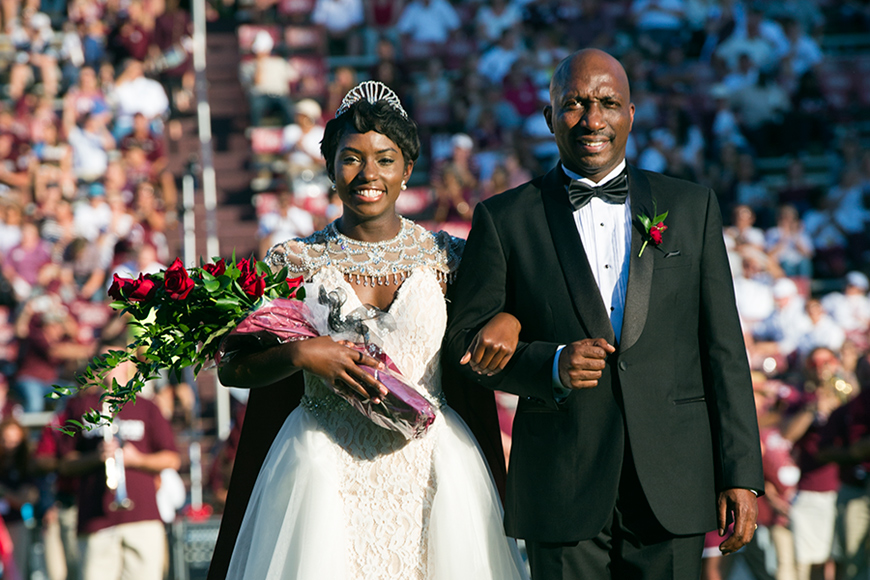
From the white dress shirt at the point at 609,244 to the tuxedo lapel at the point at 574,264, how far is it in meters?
0.02

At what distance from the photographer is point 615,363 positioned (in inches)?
127

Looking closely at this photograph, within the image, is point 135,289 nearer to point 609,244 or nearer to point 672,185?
point 609,244

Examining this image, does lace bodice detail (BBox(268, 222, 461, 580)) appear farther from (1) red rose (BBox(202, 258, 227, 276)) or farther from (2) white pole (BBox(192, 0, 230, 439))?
(2) white pole (BBox(192, 0, 230, 439))


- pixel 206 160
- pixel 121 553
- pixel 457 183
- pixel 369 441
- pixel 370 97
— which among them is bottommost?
pixel 121 553

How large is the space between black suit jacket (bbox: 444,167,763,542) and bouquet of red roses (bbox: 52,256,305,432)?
0.76 m

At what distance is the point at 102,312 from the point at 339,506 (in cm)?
793

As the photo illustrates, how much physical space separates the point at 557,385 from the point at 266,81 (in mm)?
11682

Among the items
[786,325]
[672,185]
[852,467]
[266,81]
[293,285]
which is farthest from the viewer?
[266,81]

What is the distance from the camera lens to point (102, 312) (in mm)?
11023

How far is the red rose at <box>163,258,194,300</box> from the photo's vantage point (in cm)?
358

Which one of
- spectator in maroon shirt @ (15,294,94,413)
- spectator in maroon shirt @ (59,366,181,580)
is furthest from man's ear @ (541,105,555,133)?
spectator in maroon shirt @ (15,294,94,413)

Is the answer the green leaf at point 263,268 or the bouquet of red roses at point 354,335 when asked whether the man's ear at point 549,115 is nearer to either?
the bouquet of red roses at point 354,335

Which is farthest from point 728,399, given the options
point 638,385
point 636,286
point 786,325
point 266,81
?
point 266,81

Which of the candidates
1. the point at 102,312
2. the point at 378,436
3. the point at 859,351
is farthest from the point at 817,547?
the point at 102,312
